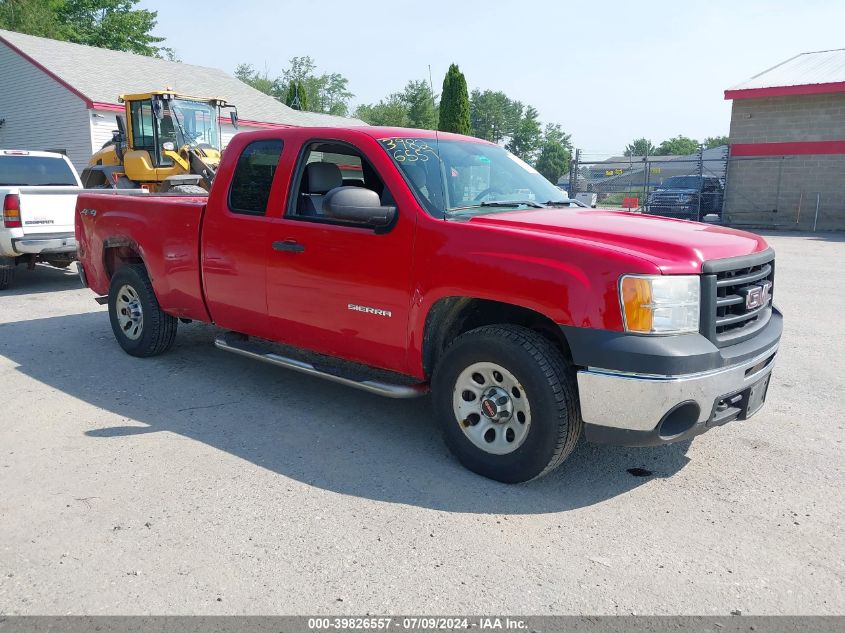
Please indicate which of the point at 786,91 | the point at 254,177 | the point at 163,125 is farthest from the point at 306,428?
the point at 786,91

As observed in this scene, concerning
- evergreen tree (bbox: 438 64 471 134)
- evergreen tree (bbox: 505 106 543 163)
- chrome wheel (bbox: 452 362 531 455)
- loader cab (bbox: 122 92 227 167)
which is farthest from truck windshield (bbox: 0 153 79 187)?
evergreen tree (bbox: 505 106 543 163)

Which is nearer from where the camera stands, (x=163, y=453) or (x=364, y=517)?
(x=364, y=517)

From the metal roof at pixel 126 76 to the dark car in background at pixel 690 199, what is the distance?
1188 centimetres

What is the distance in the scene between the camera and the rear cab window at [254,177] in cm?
508

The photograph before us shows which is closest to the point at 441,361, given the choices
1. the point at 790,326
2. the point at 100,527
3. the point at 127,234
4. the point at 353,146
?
the point at 353,146

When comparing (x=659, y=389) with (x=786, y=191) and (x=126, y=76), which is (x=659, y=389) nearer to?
(x=786, y=191)

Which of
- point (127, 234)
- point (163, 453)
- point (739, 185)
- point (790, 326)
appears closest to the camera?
point (163, 453)

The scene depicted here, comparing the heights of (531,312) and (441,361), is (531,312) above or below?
above

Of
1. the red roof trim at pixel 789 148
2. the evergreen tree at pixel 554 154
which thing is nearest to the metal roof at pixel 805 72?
the red roof trim at pixel 789 148

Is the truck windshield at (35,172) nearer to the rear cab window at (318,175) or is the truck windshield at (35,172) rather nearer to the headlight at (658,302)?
the rear cab window at (318,175)

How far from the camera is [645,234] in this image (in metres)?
3.82

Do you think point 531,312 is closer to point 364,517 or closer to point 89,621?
point 364,517

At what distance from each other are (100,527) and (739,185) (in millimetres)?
23949

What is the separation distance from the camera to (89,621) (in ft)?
8.97
